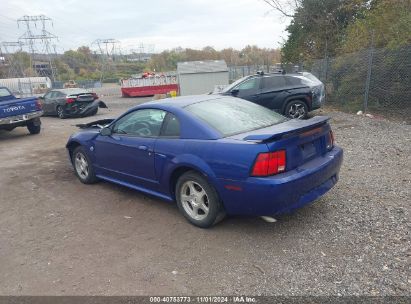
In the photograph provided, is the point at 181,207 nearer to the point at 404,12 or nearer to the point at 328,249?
the point at 328,249

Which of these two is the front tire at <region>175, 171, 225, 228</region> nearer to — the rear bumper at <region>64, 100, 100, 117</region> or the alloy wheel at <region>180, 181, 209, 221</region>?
the alloy wheel at <region>180, 181, 209, 221</region>

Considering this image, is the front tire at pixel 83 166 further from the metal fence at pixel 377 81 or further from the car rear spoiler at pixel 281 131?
the metal fence at pixel 377 81

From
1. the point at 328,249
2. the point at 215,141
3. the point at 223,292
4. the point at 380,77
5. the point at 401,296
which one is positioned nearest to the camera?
the point at 401,296

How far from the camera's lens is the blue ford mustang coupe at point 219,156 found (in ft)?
11.5

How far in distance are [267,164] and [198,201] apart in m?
1.02

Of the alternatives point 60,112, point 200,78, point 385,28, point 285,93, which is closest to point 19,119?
point 60,112

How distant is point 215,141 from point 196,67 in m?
22.8

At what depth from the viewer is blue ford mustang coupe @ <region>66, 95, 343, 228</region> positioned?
138 inches

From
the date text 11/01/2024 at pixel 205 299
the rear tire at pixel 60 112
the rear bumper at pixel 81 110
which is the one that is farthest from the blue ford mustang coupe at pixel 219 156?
the rear tire at pixel 60 112

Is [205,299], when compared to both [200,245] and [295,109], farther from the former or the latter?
[295,109]

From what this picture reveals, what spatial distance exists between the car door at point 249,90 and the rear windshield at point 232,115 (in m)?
6.13

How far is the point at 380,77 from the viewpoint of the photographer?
446 inches

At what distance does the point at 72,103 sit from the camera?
16.0 m

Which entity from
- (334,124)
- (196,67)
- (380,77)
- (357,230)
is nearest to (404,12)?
(380,77)
